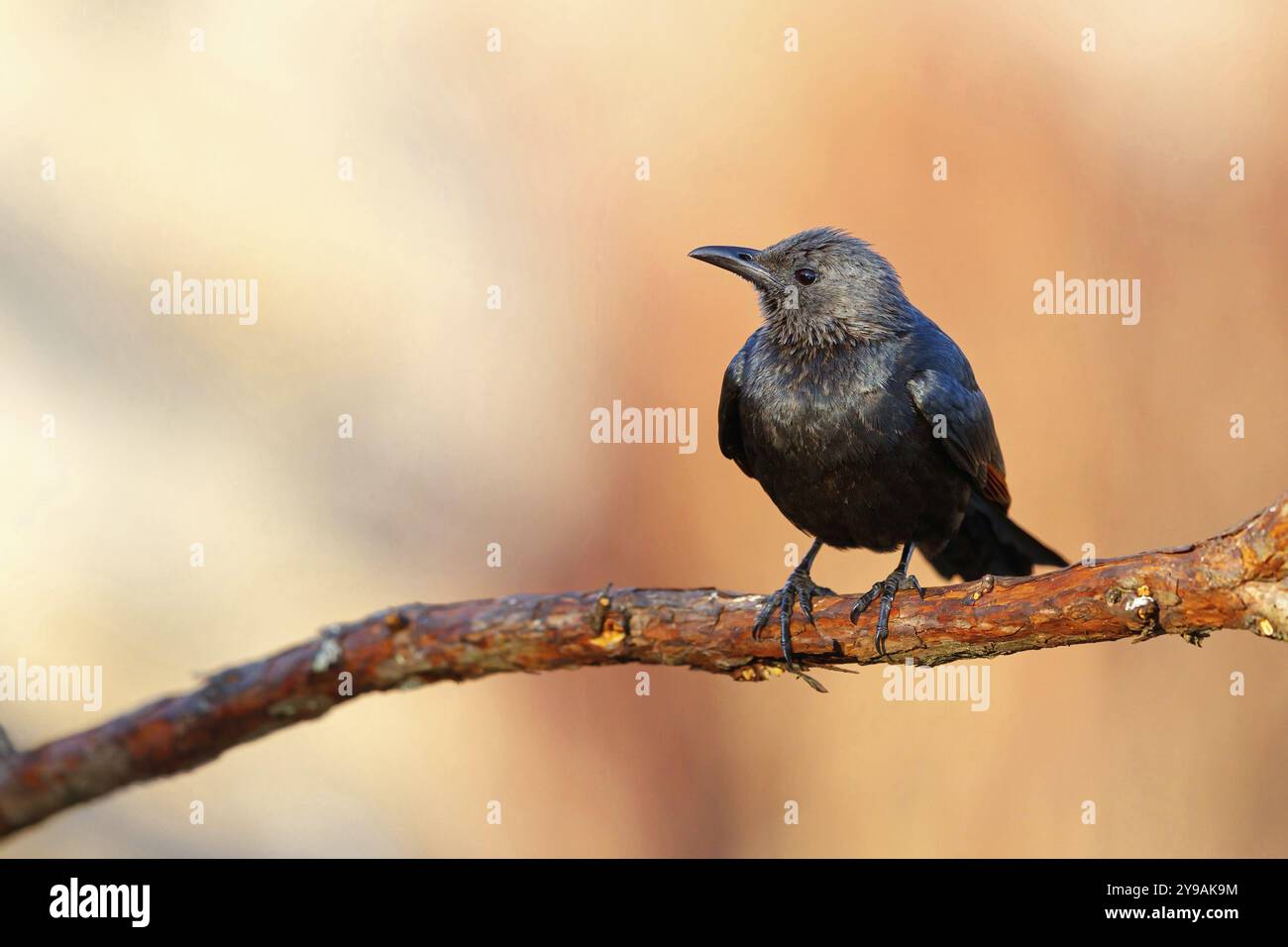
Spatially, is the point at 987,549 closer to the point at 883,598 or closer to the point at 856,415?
the point at 856,415

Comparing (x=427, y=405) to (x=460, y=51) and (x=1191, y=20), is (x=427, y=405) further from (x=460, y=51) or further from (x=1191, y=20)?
(x=1191, y=20)

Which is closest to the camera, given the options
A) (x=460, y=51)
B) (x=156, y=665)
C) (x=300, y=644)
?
(x=300, y=644)

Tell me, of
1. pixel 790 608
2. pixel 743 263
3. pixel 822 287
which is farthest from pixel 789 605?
pixel 743 263

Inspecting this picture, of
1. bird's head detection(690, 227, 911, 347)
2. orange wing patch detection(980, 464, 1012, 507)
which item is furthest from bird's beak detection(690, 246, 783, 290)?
orange wing patch detection(980, 464, 1012, 507)

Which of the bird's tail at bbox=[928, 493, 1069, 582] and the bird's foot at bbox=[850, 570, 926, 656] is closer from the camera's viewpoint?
the bird's foot at bbox=[850, 570, 926, 656]

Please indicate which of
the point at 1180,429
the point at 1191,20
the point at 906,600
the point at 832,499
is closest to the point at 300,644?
the point at 906,600

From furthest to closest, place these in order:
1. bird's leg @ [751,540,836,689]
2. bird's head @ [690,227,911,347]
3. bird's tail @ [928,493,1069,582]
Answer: bird's tail @ [928,493,1069,582] < bird's head @ [690,227,911,347] < bird's leg @ [751,540,836,689]

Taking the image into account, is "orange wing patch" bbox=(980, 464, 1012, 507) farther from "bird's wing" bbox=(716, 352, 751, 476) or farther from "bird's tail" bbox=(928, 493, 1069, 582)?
"bird's wing" bbox=(716, 352, 751, 476)
